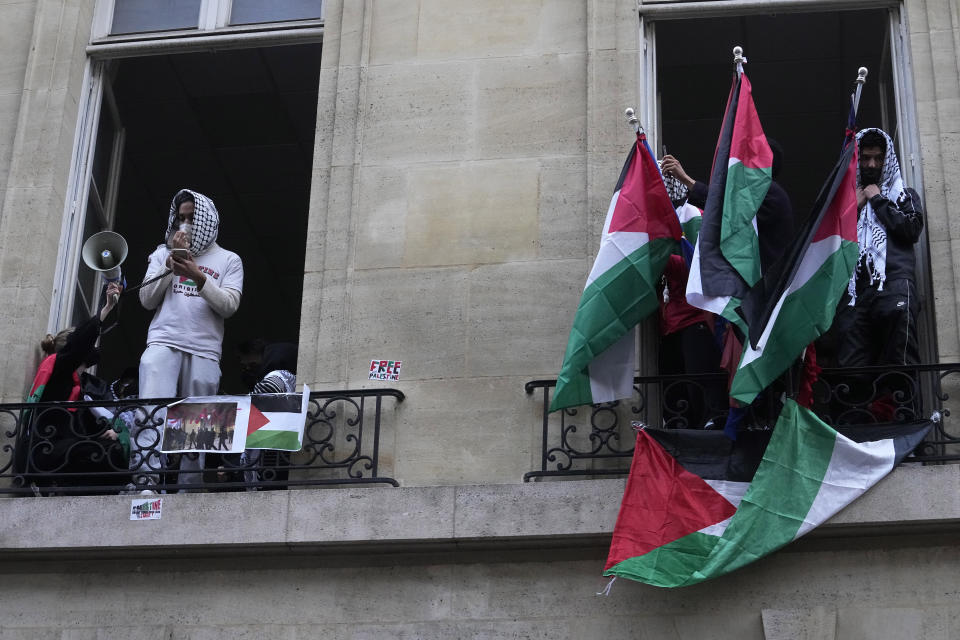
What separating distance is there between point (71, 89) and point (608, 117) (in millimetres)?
3858

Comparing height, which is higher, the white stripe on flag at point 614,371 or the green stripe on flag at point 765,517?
the white stripe on flag at point 614,371

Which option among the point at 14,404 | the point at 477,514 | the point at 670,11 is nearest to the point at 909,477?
the point at 477,514

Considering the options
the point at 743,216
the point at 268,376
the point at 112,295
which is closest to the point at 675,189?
the point at 743,216

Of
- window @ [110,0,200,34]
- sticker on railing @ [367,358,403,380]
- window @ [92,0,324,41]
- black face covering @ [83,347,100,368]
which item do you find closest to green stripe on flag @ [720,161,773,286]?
sticker on railing @ [367,358,403,380]

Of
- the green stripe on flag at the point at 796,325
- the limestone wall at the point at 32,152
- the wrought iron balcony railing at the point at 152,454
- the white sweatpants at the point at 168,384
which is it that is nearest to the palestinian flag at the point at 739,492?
the green stripe on flag at the point at 796,325

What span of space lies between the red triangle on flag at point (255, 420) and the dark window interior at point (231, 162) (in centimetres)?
382

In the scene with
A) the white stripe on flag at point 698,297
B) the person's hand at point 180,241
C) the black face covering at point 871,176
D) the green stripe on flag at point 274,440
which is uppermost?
the black face covering at point 871,176

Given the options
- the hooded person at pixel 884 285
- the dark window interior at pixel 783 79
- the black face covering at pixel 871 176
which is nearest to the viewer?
the hooded person at pixel 884 285

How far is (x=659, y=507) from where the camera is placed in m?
9.54

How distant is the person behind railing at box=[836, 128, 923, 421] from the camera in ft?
33.1

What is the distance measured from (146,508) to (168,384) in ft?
3.64

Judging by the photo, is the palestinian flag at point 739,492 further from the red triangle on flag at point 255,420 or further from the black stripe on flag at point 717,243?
the red triangle on flag at point 255,420

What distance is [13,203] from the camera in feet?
38.3

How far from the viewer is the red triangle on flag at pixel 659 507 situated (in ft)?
31.0
